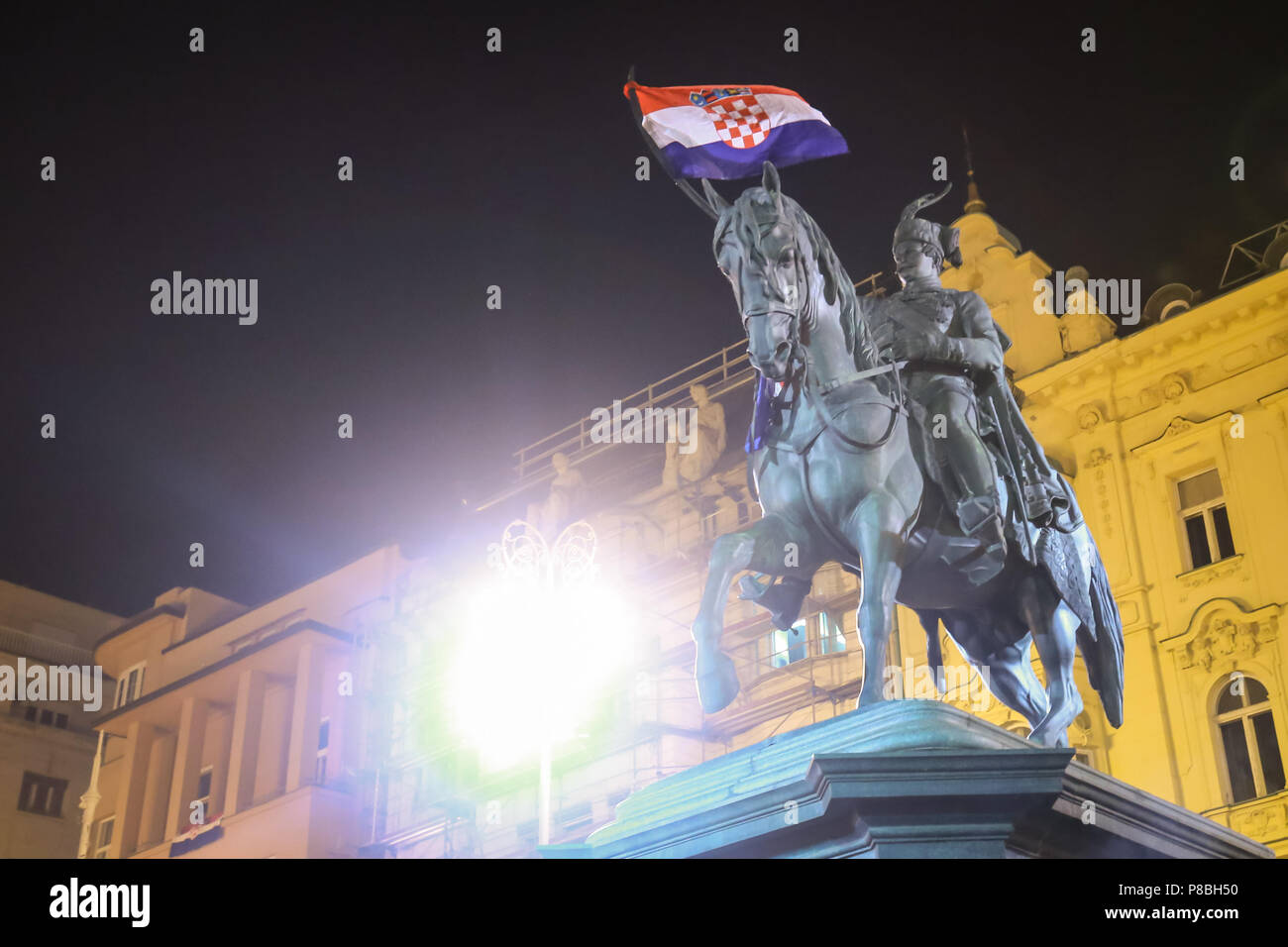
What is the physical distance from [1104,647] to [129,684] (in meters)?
38.4

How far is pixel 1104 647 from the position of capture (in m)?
6.86

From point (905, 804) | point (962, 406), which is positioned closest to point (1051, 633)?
point (962, 406)

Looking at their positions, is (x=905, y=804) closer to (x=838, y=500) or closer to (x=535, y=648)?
(x=838, y=500)

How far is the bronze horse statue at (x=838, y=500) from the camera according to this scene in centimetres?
575

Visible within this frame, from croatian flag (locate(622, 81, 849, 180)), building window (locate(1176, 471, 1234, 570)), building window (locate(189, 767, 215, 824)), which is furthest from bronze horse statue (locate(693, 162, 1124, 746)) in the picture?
building window (locate(189, 767, 215, 824))

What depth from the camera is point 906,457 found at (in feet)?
19.8

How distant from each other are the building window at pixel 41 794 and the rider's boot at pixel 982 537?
40.0 metres

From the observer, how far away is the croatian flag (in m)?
7.95

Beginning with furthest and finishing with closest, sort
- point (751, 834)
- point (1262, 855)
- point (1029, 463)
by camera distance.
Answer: point (1029, 463)
point (1262, 855)
point (751, 834)

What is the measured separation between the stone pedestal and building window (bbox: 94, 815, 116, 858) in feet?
118
